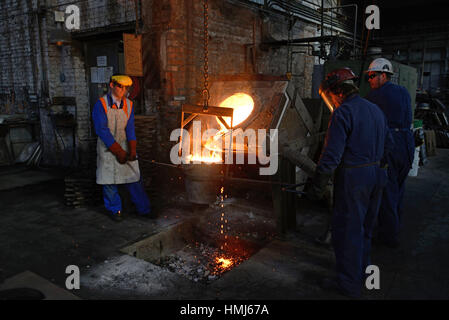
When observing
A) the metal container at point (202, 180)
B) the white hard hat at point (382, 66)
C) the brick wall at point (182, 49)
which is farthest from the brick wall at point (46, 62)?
the white hard hat at point (382, 66)

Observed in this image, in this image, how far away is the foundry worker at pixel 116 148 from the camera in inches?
190

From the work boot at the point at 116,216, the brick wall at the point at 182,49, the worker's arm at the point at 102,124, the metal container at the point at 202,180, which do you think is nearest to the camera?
the metal container at the point at 202,180

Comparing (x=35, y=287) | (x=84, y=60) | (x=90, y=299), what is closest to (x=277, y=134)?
(x=90, y=299)

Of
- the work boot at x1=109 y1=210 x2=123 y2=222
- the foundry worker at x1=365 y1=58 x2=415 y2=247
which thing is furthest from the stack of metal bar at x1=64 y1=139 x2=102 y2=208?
the foundry worker at x1=365 y1=58 x2=415 y2=247

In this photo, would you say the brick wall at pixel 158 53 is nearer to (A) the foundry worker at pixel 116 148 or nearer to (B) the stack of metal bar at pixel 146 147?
(B) the stack of metal bar at pixel 146 147

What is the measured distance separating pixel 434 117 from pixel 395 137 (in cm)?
1000

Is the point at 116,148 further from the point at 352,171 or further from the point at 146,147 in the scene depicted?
the point at 352,171

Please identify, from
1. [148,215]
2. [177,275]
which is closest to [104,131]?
[148,215]

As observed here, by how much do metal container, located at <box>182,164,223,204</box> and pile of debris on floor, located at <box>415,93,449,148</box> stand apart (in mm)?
10331

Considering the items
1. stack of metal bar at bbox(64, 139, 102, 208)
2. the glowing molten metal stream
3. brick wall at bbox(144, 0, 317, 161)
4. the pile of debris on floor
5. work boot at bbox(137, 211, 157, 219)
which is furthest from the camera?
the pile of debris on floor

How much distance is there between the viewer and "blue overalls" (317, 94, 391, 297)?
9.95 feet

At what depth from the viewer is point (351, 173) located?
3053mm

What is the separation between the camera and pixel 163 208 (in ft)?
18.0

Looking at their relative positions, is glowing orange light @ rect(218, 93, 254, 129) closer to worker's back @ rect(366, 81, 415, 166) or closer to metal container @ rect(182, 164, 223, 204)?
metal container @ rect(182, 164, 223, 204)
